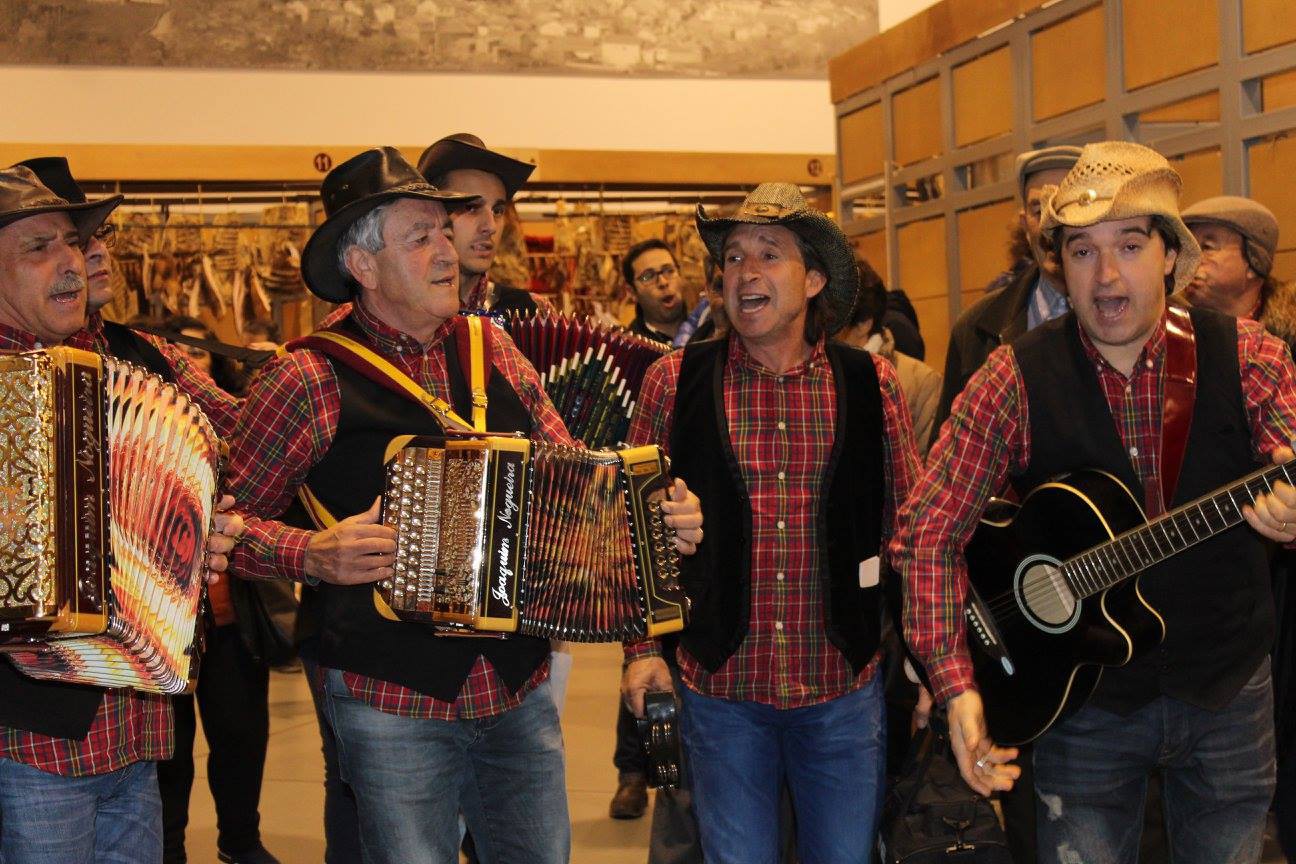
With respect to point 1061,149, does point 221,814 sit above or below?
below

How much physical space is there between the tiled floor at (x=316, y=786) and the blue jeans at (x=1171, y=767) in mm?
2519

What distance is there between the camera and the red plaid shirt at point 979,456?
2.84 meters

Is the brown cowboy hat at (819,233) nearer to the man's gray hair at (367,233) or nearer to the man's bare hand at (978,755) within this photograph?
the man's gray hair at (367,233)

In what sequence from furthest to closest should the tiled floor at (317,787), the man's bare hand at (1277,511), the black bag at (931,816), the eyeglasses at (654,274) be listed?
the eyeglasses at (654,274), the tiled floor at (317,787), the black bag at (931,816), the man's bare hand at (1277,511)

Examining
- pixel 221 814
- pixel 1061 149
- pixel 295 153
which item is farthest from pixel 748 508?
pixel 295 153

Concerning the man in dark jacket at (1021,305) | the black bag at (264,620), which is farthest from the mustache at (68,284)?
the man in dark jacket at (1021,305)

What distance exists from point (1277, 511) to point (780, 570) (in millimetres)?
1063

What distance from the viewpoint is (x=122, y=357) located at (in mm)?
3062

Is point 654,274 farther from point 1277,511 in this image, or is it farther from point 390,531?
point 1277,511

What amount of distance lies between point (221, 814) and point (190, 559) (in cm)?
253

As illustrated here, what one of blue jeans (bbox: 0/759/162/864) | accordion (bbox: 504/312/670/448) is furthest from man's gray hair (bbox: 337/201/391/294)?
blue jeans (bbox: 0/759/162/864)

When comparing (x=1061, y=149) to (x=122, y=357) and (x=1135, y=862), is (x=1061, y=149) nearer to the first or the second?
(x=1135, y=862)

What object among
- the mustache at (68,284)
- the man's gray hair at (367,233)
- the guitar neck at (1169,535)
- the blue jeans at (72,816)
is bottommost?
the blue jeans at (72,816)

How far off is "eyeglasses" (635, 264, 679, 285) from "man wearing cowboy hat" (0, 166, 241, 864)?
12.4ft
